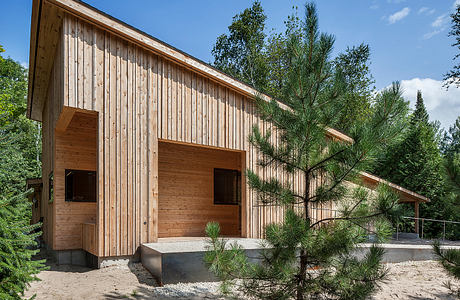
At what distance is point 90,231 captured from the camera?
688cm

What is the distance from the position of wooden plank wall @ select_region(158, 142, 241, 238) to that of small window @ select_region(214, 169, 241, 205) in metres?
0.13

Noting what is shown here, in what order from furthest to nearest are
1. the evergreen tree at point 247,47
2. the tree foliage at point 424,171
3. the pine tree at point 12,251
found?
the evergreen tree at point 247,47, the tree foliage at point 424,171, the pine tree at point 12,251

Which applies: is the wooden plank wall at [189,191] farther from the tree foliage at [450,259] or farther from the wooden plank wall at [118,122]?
the tree foliage at [450,259]

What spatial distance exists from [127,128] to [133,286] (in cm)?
287

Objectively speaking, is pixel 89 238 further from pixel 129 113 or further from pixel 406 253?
pixel 406 253

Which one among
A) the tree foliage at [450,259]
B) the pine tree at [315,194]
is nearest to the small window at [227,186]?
the pine tree at [315,194]

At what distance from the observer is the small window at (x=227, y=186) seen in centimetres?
984

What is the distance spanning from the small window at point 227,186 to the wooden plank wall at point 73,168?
3265 millimetres

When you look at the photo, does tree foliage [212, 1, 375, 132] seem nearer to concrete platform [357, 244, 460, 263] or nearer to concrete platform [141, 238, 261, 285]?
concrete platform [357, 244, 460, 263]

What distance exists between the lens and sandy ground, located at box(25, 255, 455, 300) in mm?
5113

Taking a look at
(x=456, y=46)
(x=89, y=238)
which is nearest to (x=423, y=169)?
(x=456, y=46)

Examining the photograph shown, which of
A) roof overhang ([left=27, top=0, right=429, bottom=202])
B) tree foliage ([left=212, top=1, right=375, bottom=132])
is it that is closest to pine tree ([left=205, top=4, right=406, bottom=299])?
roof overhang ([left=27, top=0, right=429, bottom=202])

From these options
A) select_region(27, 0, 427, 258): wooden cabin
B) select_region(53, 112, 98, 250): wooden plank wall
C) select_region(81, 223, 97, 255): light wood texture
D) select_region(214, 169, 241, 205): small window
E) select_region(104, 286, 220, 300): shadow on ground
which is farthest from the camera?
select_region(214, 169, 241, 205): small window

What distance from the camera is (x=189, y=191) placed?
9352 mm
